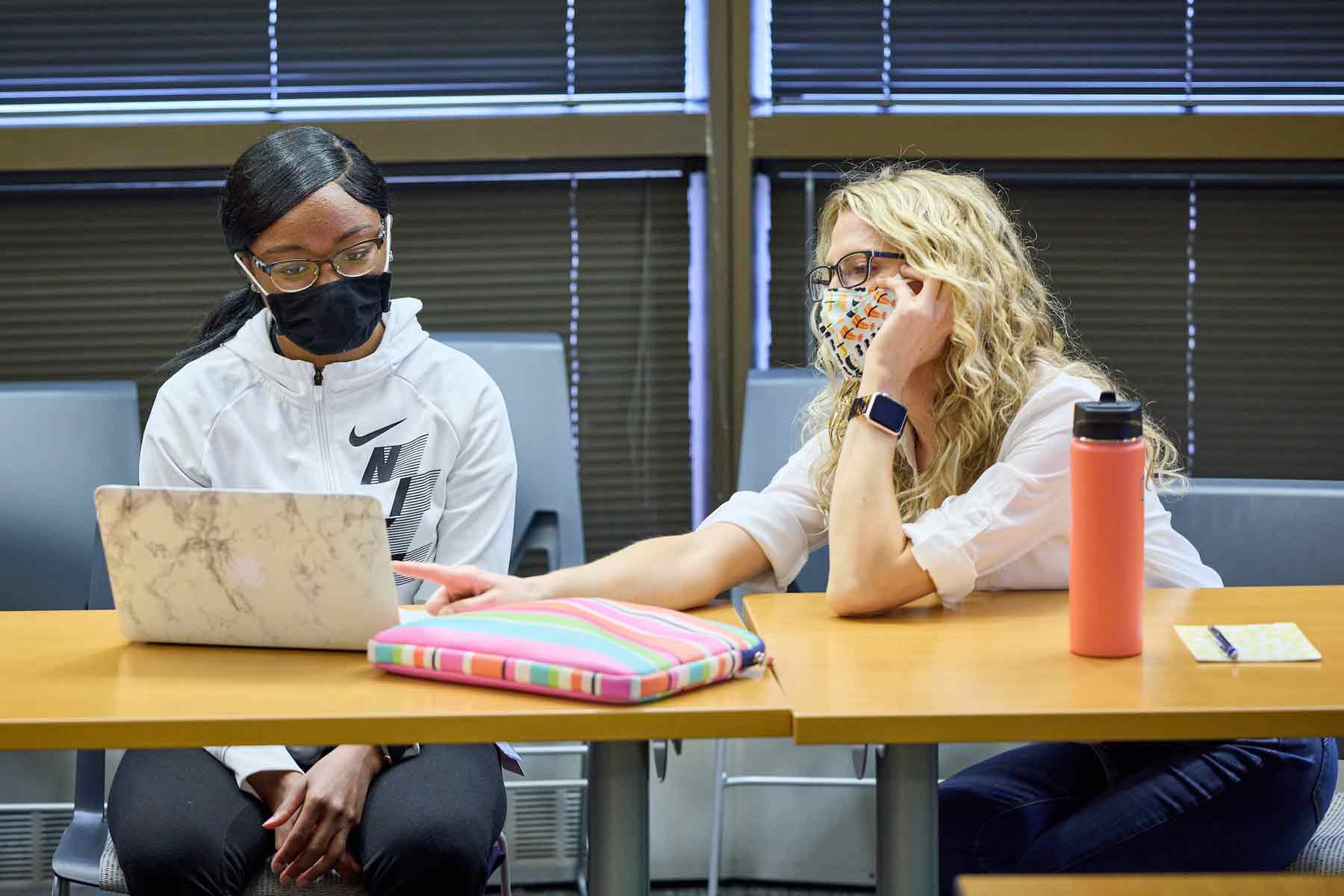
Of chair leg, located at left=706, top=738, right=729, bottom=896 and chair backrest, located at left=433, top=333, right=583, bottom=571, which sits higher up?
chair backrest, located at left=433, top=333, right=583, bottom=571

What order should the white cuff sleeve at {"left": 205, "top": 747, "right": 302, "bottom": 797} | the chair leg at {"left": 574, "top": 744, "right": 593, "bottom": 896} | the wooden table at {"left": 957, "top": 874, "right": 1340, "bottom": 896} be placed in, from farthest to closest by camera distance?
the chair leg at {"left": 574, "top": 744, "right": 593, "bottom": 896}
the white cuff sleeve at {"left": 205, "top": 747, "right": 302, "bottom": 797}
the wooden table at {"left": 957, "top": 874, "right": 1340, "bottom": 896}

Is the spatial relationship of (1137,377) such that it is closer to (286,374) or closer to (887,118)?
(887,118)

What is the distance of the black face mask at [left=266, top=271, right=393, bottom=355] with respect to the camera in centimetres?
202

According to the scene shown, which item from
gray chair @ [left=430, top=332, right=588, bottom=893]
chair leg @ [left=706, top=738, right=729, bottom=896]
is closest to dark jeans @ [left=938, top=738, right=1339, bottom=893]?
chair leg @ [left=706, top=738, right=729, bottom=896]

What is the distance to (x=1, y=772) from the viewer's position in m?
2.41

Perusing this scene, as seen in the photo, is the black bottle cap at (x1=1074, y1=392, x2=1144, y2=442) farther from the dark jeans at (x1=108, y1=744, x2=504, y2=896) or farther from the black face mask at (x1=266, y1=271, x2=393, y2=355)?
the black face mask at (x1=266, y1=271, x2=393, y2=355)

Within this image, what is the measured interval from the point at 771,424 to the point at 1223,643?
4.28ft

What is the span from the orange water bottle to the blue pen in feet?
0.27

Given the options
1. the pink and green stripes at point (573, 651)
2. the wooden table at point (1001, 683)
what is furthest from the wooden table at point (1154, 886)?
the pink and green stripes at point (573, 651)

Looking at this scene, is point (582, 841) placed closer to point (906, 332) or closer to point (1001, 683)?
point (906, 332)

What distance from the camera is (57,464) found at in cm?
258

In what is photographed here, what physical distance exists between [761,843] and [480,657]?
1495mm

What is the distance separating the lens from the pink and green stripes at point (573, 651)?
1.27m

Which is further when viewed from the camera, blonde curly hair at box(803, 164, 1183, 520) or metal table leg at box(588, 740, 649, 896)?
blonde curly hair at box(803, 164, 1183, 520)
